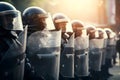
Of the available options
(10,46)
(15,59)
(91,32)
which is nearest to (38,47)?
(15,59)

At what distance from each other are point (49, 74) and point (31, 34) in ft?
2.65

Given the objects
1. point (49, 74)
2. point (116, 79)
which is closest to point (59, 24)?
point (49, 74)

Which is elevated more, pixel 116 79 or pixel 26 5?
pixel 26 5

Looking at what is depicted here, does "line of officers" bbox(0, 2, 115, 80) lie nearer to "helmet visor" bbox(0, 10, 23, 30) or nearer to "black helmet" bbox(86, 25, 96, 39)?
"helmet visor" bbox(0, 10, 23, 30)

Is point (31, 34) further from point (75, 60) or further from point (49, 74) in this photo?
point (75, 60)

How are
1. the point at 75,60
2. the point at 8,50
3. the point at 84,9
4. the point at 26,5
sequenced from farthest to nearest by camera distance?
the point at 84,9 < the point at 26,5 < the point at 75,60 < the point at 8,50

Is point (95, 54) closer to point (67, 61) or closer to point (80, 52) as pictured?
point (80, 52)

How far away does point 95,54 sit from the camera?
15930 millimetres

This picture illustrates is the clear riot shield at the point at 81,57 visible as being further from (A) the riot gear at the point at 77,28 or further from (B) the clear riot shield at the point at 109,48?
(B) the clear riot shield at the point at 109,48

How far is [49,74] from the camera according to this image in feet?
30.7

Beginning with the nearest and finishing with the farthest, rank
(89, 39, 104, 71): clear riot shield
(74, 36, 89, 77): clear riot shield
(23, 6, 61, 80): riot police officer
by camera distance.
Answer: (23, 6, 61, 80): riot police officer, (74, 36, 89, 77): clear riot shield, (89, 39, 104, 71): clear riot shield

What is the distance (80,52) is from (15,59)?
18.4ft

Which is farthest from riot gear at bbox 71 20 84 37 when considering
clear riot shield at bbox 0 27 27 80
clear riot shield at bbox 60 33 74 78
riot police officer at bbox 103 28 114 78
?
riot police officer at bbox 103 28 114 78

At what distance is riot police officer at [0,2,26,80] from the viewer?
7.52m
